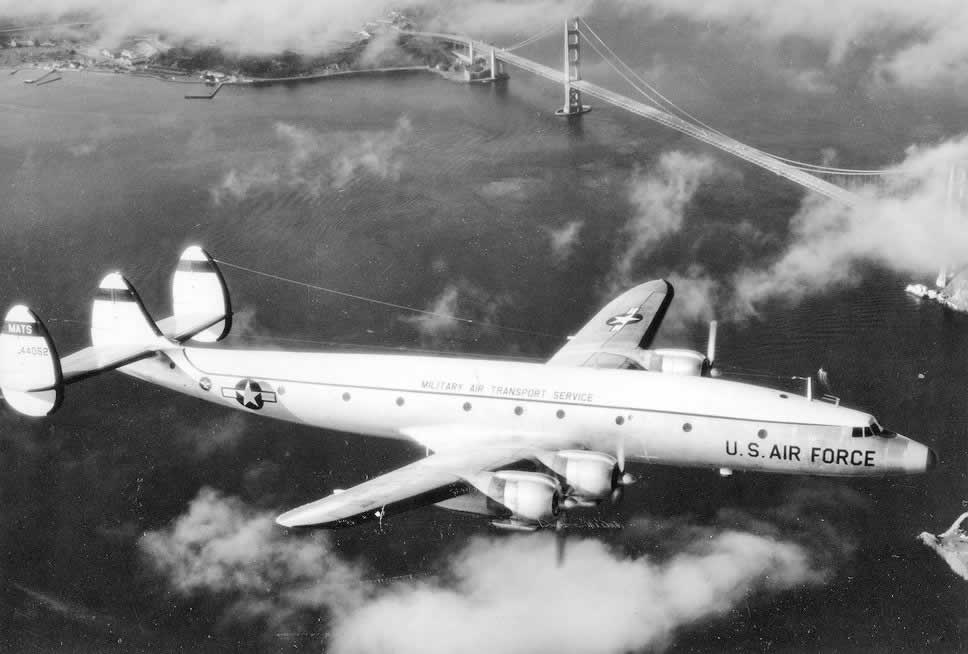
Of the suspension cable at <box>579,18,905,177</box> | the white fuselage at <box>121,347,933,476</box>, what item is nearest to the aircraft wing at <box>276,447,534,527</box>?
the white fuselage at <box>121,347,933,476</box>

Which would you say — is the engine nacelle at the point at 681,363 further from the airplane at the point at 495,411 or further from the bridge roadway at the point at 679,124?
the bridge roadway at the point at 679,124

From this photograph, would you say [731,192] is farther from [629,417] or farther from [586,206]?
[629,417]

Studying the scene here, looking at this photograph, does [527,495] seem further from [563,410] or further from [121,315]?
[121,315]

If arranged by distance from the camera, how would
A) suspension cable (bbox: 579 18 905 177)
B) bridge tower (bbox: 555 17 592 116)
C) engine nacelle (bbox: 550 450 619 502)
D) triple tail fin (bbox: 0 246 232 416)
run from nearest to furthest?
engine nacelle (bbox: 550 450 619 502) → triple tail fin (bbox: 0 246 232 416) → suspension cable (bbox: 579 18 905 177) → bridge tower (bbox: 555 17 592 116)

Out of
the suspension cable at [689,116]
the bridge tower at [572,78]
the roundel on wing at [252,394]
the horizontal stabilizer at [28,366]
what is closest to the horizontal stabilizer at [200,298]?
the roundel on wing at [252,394]

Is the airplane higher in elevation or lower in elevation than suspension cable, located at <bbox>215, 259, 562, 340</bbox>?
higher

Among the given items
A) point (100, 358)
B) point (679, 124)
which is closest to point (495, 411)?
point (100, 358)

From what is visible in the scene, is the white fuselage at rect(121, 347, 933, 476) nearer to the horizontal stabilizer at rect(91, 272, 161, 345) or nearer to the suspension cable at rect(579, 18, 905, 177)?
the horizontal stabilizer at rect(91, 272, 161, 345)
